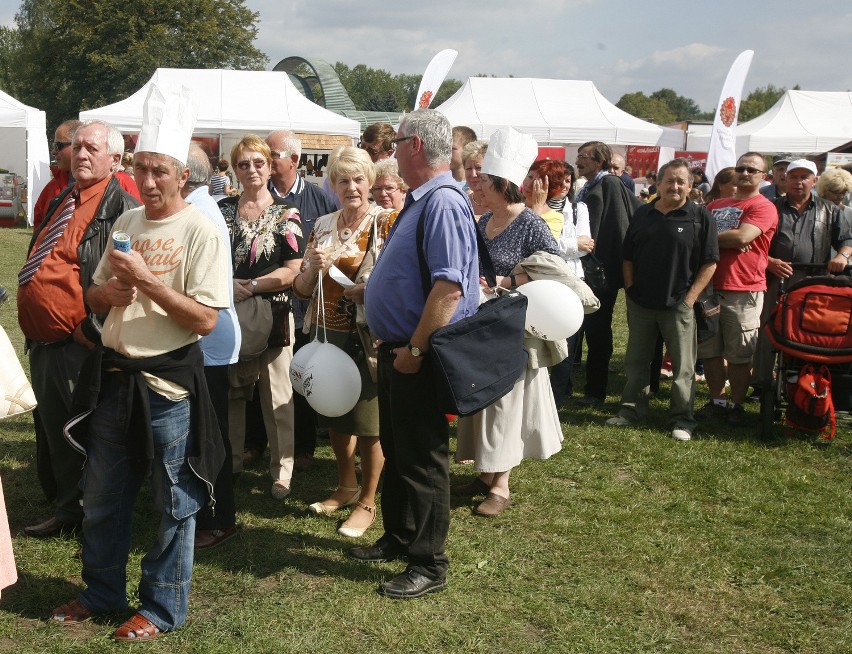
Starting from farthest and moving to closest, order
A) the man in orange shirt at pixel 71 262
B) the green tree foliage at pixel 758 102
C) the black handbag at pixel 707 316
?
the green tree foliage at pixel 758 102, the black handbag at pixel 707 316, the man in orange shirt at pixel 71 262

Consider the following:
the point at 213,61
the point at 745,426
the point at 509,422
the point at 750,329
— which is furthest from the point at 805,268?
the point at 213,61

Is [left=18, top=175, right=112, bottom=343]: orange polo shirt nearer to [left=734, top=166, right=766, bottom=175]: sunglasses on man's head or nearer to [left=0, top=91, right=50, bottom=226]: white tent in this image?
[left=734, top=166, right=766, bottom=175]: sunglasses on man's head

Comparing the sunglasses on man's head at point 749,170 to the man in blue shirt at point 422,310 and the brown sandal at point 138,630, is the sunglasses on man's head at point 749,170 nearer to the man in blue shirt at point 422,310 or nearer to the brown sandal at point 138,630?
the man in blue shirt at point 422,310

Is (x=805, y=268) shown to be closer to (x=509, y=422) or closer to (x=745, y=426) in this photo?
(x=745, y=426)

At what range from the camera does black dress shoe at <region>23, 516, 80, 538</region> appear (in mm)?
4301

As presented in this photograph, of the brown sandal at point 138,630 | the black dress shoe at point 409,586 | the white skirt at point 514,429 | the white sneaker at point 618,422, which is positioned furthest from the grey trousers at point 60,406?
the white sneaker at point 618,422

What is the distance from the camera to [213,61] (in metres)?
52.8

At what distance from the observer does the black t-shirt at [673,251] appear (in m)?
6.09

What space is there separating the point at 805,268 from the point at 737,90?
660 centimetres

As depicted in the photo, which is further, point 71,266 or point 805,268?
point 805,268

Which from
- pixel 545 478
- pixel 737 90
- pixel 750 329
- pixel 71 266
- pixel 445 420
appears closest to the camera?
pixel 445 420

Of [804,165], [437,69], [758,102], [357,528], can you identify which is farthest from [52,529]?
[758,102]

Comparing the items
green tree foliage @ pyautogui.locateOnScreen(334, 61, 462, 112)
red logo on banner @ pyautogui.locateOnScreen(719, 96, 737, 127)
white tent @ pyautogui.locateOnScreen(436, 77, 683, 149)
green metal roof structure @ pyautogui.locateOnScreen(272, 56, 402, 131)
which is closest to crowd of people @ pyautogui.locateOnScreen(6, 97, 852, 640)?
red logo on banner @ pyautogui.locateOnScreen(719, 96, 737, 127)

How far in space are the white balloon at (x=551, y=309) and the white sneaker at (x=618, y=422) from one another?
2157mm
